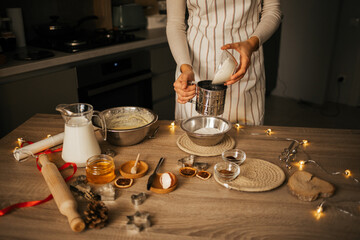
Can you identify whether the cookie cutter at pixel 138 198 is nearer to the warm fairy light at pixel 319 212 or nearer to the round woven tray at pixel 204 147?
the round woven tray at pixel 204 147

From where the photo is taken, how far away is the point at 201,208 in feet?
2.61

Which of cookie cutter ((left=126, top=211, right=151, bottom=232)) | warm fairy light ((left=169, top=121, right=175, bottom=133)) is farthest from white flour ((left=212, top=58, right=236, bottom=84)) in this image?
cookie cutter ((left=126, top=211, right=151, bottom=232))

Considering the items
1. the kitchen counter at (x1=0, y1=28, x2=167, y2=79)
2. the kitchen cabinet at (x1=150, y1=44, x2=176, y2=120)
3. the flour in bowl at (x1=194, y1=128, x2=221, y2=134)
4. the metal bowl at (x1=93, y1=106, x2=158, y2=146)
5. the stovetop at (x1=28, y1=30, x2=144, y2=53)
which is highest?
the stovetop at (x1=28, y1=30, x2=144, y2=53)

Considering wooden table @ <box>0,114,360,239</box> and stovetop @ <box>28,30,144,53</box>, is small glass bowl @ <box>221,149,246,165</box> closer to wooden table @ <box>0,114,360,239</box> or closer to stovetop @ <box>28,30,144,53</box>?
wooden table @ <box>0,114,360,239</box>

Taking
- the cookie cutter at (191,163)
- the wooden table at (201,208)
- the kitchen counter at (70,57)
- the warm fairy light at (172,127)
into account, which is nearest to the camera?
the wooden table at (201,208)

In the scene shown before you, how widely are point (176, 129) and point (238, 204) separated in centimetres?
49

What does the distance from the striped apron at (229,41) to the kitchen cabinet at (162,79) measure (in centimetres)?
110

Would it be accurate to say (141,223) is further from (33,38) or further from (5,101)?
(33,38)

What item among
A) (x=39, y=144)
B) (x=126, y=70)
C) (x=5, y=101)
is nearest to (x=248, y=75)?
(x=39, y=144)

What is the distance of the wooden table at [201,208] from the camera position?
72 cm

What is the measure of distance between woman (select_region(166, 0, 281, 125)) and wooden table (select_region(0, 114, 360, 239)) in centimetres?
47

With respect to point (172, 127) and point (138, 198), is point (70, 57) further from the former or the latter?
point (138, 198)

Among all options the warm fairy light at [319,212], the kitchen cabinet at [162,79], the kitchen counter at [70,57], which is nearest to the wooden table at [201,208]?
the warm fairy light at [319,212]

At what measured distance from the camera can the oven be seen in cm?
218
